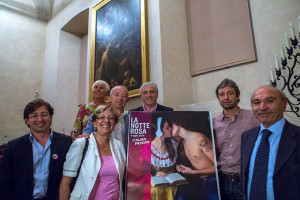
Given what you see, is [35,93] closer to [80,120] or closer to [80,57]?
[80,57]

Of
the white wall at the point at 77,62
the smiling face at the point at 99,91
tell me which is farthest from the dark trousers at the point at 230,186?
the smiling face at the point at 99,91

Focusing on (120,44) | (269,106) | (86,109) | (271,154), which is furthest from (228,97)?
(120,44)

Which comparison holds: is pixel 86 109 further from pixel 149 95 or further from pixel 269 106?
pixel 269 106

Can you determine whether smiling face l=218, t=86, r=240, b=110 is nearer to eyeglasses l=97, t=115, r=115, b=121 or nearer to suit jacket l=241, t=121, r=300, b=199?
suit jacket l=241, t=121, r=300, b=199

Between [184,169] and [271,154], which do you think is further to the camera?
[184,169]

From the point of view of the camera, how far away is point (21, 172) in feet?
6.25

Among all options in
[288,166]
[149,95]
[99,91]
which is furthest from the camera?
[99,91]

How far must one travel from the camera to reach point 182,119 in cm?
200

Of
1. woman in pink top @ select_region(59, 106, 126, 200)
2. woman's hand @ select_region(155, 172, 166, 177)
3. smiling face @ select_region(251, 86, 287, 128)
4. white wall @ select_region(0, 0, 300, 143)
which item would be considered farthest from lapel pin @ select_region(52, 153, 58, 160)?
white wall @ select_region(0, 0, 300, 143)

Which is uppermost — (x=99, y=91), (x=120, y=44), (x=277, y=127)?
(x=120, y=44)

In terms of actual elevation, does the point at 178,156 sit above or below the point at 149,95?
below

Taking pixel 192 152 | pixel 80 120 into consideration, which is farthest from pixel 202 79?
pixel 192 152

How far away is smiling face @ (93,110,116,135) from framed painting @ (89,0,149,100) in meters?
2.49

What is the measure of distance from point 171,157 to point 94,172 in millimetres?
629
